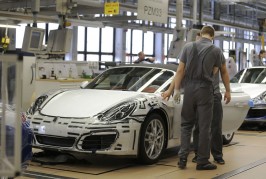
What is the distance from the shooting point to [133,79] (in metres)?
6.79

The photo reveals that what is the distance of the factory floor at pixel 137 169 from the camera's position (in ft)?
17.8

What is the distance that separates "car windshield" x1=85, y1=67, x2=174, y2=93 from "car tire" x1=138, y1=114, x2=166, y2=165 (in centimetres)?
57

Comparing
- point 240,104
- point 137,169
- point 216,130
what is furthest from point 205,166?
point 240,104

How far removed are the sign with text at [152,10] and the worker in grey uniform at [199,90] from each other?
14.5ft

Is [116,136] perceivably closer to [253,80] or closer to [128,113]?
[128,113]

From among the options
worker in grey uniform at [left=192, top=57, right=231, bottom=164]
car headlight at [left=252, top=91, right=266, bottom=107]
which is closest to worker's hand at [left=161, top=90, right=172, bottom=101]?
worker in grey uniform at [left=192, top=57, right=231, bottom=164]

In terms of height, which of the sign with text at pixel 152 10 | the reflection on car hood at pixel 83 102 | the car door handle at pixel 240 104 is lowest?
the car door handle at pixel 240 104

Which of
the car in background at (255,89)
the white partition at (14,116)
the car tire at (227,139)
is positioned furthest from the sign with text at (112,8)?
the white partition at (14,116)

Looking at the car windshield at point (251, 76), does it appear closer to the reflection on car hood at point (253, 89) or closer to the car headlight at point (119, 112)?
the reflection on car hood at point (253, 89)

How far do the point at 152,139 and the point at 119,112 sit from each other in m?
0.59

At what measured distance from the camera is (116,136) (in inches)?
219

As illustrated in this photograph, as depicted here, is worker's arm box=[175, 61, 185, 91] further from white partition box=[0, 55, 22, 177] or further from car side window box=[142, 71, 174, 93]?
white partition box=[0, 55, 22, 177]

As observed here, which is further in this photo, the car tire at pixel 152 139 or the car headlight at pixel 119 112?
the car tire at pixel 152 139

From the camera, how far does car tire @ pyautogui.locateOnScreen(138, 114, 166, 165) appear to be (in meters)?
5.82
